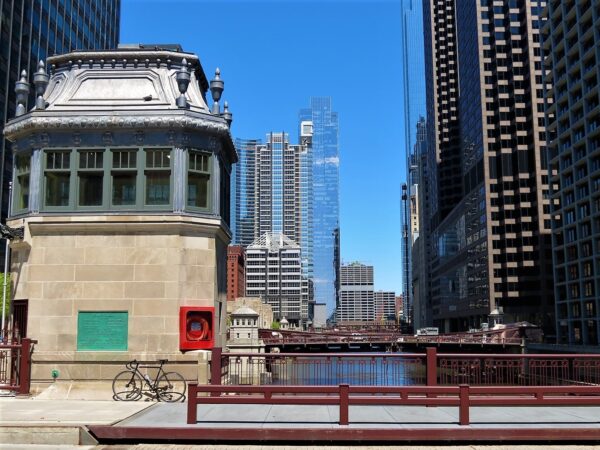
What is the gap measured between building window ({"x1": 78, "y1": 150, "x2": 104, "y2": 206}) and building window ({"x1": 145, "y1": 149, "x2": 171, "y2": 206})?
143cm

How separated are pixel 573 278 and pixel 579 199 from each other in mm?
11095

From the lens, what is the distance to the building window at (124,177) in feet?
61.3

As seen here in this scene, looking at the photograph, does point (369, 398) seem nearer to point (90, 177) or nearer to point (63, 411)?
point (63, 411)

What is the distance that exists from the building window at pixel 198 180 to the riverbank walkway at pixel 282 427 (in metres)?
6.64

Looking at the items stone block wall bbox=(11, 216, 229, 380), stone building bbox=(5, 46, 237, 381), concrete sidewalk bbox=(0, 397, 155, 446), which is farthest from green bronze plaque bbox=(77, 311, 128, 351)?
concrete sidewalk bbox=(0, 397, 155, 446)

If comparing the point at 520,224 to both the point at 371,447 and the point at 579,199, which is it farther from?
the point at 371,447

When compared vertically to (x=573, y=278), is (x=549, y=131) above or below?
above

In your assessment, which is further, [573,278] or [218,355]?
[573,278]

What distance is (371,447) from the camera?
41.1ft

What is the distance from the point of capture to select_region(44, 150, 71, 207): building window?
18703mm

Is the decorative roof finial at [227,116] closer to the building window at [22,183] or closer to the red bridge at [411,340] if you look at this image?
the building window at [22,183]

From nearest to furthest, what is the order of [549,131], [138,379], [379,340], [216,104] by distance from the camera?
[138,379] → [216,104] → [549,131] → [379,340]

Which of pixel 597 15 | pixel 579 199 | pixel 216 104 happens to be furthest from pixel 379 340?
pixel 216 104

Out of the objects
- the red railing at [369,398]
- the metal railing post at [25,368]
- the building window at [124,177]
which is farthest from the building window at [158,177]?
the red railing at [369,398]
